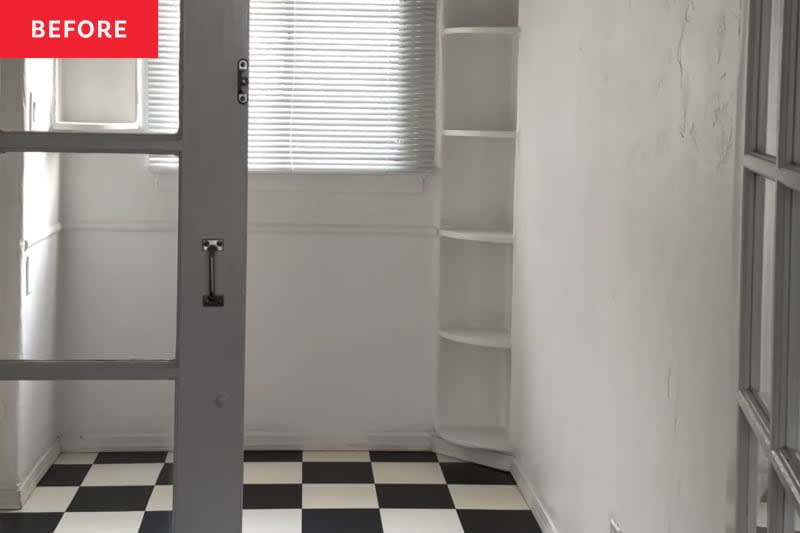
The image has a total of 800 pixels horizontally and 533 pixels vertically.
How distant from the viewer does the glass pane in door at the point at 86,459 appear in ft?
8.98

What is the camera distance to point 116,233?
2.64 meters

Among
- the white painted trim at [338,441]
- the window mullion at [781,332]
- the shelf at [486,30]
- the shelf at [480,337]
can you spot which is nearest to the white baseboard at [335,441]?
the white painted trim at [338,441]

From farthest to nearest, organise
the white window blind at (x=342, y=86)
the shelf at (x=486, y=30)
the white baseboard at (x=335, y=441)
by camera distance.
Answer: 1. the white baseboard at (x=335, y=441)
2. the white window blind at (x=342, y=86)
3. the shelf at (x=486, y=30)

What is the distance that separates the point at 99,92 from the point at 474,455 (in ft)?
8.72

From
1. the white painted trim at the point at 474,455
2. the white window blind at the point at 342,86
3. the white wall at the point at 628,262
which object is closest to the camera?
the white wall at the point at 628,262

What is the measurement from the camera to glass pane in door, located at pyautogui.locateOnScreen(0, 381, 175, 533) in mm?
2738

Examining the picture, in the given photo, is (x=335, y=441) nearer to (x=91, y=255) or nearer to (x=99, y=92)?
(x=91, y=255)

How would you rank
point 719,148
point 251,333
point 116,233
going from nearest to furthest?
point 719,148 < point 116,233 < point 251,333

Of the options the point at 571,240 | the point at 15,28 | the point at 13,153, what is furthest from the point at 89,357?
the point at 571,240

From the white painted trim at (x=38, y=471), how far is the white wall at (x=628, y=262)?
55.3 inches

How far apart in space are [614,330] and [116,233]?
135cm

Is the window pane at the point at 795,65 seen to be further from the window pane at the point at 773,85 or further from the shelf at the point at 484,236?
the shelf at the point at 484,236

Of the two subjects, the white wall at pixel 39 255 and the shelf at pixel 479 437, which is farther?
the shelf at pixel 479 437

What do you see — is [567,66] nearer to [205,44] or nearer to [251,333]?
[205,44]
